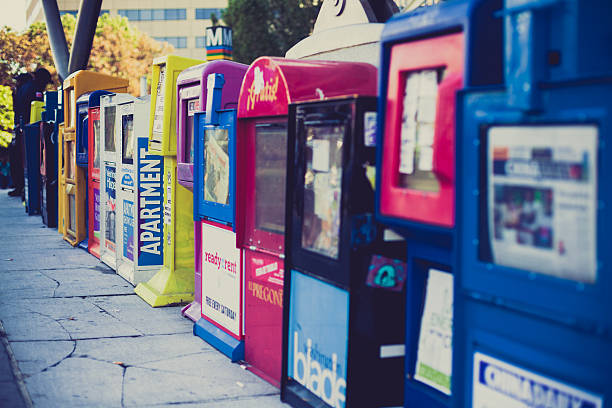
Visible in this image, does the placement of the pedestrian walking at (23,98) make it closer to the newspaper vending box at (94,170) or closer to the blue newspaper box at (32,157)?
the blue newspaper box at (32,157)

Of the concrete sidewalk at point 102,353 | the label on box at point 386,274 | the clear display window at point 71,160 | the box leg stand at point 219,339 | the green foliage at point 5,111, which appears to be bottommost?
the concrete sidewalk at point 102,353

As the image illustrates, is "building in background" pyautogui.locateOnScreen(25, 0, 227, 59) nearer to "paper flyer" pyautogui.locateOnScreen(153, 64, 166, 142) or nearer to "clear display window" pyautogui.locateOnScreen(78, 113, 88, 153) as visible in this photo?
"clear display window" pyautogui.locateOnScreen(78, 113, 88, 153)

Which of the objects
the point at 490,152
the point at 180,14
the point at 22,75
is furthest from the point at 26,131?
the point at 180,14

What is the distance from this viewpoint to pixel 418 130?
3.11m

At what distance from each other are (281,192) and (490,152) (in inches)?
89.3

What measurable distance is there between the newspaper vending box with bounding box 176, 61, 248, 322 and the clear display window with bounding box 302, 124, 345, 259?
1.90 meters

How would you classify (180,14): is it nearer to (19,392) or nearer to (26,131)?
(26,131)

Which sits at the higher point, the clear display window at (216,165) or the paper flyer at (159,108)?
the paper flyer at (159,108)

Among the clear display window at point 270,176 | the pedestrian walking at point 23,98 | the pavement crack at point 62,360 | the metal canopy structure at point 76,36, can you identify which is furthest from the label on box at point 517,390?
the pedestrian walking at point 23,98

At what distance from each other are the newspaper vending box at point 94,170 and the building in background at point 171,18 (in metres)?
74.3

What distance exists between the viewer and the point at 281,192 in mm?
4680

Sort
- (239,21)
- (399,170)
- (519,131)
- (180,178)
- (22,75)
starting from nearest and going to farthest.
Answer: (519,131)
(399,170)
(180,178)
(22,75)
(239,21)

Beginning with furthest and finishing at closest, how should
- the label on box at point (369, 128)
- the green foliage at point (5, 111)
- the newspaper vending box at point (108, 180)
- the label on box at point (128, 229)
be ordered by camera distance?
1. the green foliage at point (5, 111)
2. the newspaper vending box at point (108, 180)
3. the label on box at point (128, 229)
4. the label on box at point (369, 128)

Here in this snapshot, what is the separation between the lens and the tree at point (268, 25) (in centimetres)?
2923
